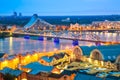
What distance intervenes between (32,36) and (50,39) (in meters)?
2.39

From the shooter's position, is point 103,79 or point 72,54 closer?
point 103,79

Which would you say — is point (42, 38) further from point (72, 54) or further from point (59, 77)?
point (59, 77)

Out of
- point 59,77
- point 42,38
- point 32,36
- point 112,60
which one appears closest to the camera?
point 59,77

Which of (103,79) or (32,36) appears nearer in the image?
(103,79)

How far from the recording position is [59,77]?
279 inches

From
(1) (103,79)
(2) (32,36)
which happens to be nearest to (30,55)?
(1) (103,79)

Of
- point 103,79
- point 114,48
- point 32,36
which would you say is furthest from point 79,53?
point 32,36

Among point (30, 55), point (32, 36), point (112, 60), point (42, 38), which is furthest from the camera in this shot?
point (32, 36)

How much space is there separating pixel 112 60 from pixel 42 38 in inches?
714

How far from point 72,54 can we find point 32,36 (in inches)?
733

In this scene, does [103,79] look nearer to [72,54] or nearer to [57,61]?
[57,61]

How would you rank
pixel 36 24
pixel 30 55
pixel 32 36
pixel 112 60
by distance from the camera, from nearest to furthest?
pixel 112 60, pixel 30 55, pixel 32 36, pixel 36 24

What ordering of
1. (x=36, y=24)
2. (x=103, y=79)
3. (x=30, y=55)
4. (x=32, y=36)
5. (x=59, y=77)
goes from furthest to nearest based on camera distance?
1. (x=36, y=24)
2. (x=32, y=36)
3. (x=30, y=55)
4. (x=59, y=77)
5. (x=103, y=79)

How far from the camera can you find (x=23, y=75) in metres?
7.32
